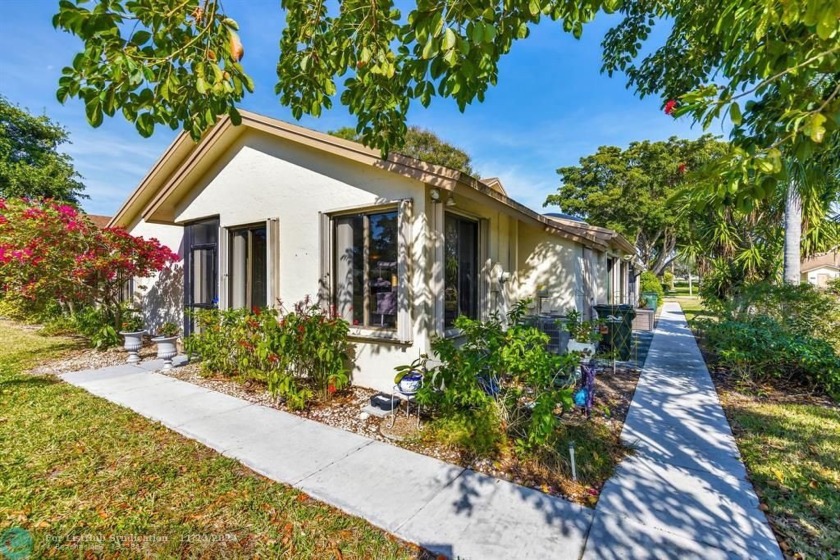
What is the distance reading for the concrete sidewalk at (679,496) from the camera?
2.55 meters

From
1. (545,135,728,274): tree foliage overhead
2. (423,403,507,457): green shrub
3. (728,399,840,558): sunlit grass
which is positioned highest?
(545,135,728,274): tree foliage overhead

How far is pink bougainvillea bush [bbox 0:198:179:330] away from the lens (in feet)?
25.3

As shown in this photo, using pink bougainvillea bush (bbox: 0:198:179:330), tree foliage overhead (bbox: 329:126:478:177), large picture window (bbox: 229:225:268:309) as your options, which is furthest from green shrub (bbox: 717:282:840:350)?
tree foliage overhead (bbox: 329:126:478:177)

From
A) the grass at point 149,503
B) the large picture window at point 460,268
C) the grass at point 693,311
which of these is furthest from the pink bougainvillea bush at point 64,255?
the grass at point 693,311

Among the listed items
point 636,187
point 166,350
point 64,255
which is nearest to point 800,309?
point 166,350

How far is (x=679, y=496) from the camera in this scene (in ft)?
10.2

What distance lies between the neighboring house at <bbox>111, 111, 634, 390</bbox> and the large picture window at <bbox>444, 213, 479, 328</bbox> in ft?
0.09

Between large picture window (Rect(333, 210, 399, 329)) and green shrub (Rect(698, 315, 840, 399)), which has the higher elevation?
large picture window (Rect(333, 210, 399, 329))

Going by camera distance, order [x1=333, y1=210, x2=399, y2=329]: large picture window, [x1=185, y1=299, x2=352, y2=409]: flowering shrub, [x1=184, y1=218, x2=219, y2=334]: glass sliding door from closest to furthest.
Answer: [x1=185, y1=299, x2=352, y2=409]: flowering shrub < [x1=333, y1=210, x2=399, y2=329]: large picture window < [x1=184, y1=218, x2=219, y2=334]: glass sliding door

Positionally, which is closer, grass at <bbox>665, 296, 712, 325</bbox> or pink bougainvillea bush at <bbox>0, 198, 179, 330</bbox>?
pink bougainvillea bush at <bbox>0, 198, 179, 330</bbox>

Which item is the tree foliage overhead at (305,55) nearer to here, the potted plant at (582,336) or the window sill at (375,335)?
the window sill at (375,335)

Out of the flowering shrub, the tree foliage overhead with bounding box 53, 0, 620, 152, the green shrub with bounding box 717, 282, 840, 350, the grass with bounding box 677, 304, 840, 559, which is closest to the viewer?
the tree foliage overhead with bounding box 53, 0, 620, 152

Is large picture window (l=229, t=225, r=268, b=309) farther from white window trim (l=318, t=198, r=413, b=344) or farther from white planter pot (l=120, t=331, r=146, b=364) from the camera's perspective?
white planter pot (l=120, t=331, r=146, b=364)

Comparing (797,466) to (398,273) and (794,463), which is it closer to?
(794,463)
